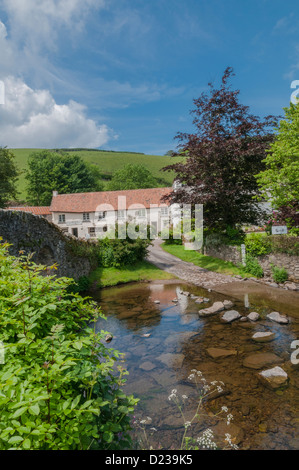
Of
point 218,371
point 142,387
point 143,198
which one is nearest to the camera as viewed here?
point 142,387

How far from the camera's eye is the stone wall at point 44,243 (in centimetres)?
1235

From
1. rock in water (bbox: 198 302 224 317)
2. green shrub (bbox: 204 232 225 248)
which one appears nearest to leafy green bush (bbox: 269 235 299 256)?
green shrub (bbox: 204 232 225 248)

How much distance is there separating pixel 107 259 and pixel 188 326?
40.0ft

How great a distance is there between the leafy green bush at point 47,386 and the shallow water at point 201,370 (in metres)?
3.03

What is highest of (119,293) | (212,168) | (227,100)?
(227,100)

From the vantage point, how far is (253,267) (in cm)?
1920

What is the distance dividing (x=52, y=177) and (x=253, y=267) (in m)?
51.3

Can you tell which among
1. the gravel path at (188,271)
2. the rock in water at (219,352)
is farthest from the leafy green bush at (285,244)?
the rock in water at (219,352)

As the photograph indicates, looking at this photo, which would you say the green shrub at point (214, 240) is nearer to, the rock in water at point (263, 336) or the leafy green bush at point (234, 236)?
the leafy green bush at point (234, 236)

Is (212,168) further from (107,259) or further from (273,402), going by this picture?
(273,402)

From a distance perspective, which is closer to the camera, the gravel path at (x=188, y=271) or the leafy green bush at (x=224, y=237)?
the gravel path at (x=188, y=271)

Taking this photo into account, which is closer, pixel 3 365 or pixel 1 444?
pixel 1 444

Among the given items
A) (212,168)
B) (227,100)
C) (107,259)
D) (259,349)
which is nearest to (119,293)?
(107,259)
